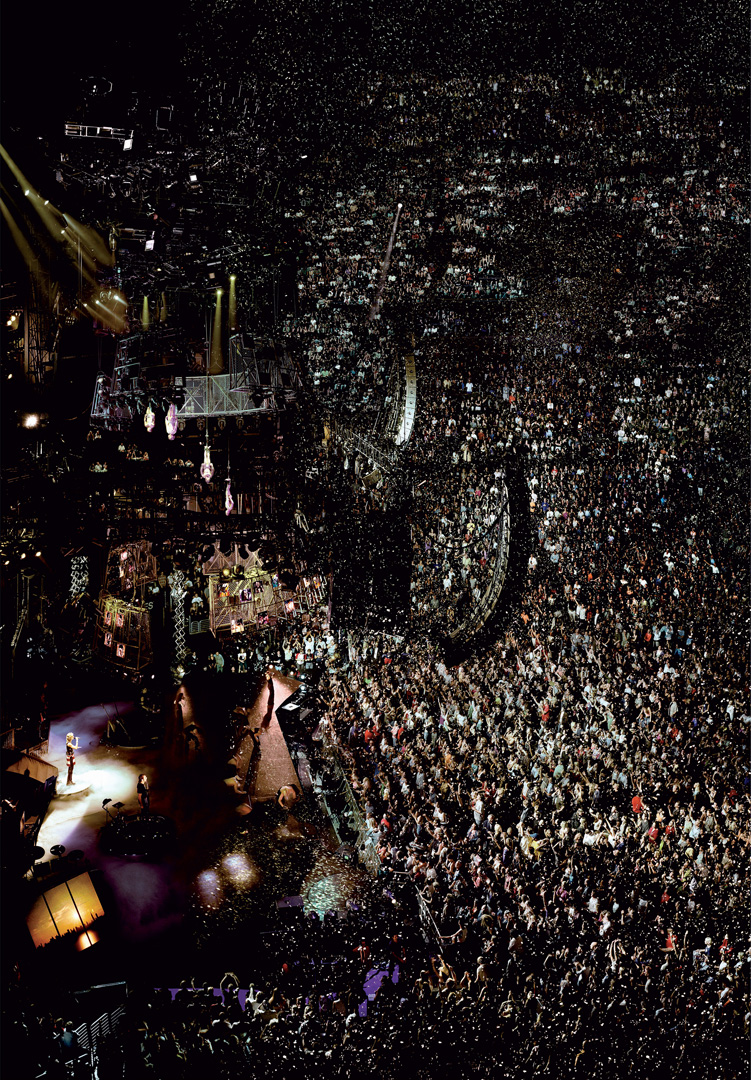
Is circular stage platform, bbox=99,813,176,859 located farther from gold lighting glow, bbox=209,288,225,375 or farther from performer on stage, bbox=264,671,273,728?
gold lighting glow, bbox=209,288,225,375

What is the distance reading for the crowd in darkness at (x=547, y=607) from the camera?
15.4 feet

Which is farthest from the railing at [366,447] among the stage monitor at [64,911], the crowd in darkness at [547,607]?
the stage monitor at [64,911]

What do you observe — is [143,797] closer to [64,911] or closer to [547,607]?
[64,911]

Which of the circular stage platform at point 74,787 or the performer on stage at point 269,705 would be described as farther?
the performer on stage at point 269,705

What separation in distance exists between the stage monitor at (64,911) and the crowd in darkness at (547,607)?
1.15m

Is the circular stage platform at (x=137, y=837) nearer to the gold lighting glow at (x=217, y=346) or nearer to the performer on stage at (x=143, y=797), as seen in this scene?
the performer on stage at (x=143, y=797)

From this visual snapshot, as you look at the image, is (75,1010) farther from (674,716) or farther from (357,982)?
(674,716)

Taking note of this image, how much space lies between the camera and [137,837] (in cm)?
632

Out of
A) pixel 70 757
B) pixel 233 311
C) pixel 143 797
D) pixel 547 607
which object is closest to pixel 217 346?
pixel 233 311

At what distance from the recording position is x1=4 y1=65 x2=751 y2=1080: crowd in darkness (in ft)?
15.4

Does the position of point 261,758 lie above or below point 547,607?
below

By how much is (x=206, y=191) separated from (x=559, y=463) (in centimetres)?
713

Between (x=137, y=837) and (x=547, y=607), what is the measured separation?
632cm

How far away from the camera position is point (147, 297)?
9.11 meters
